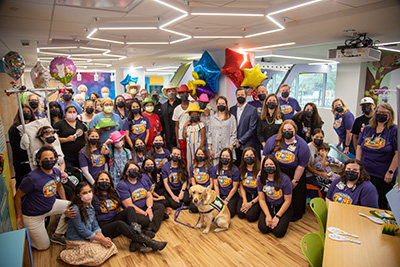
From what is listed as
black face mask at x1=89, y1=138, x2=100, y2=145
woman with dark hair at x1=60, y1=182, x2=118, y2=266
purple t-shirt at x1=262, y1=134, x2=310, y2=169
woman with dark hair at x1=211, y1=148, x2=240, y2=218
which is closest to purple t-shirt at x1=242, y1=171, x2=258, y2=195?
woman with dark hair at x1=211, y1=148, x2=240, y2=218

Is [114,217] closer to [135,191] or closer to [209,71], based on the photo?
[135,191]

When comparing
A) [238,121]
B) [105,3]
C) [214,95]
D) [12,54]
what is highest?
[105,3]

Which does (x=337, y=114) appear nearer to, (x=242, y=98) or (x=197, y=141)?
(x=242, y=98)

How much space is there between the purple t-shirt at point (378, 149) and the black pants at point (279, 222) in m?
1.33

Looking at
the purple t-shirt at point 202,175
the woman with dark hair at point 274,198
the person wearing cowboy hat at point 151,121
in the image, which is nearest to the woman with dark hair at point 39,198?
the purple t-shirt at point 202,175

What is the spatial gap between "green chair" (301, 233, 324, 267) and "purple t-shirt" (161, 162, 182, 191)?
2730 millimetres

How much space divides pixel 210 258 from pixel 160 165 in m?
1.94

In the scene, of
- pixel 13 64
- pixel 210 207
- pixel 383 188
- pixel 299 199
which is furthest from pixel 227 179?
pixel 13 64

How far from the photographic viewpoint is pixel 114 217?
3645mm

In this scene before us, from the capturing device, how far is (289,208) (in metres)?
3.88

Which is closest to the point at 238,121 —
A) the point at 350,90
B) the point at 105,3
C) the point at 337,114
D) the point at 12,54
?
the point at 337,114

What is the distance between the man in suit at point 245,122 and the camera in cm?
491

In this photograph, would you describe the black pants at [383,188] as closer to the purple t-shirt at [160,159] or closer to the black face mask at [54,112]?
the purple t-shirt at [160,159]

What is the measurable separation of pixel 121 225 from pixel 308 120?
143 inches
